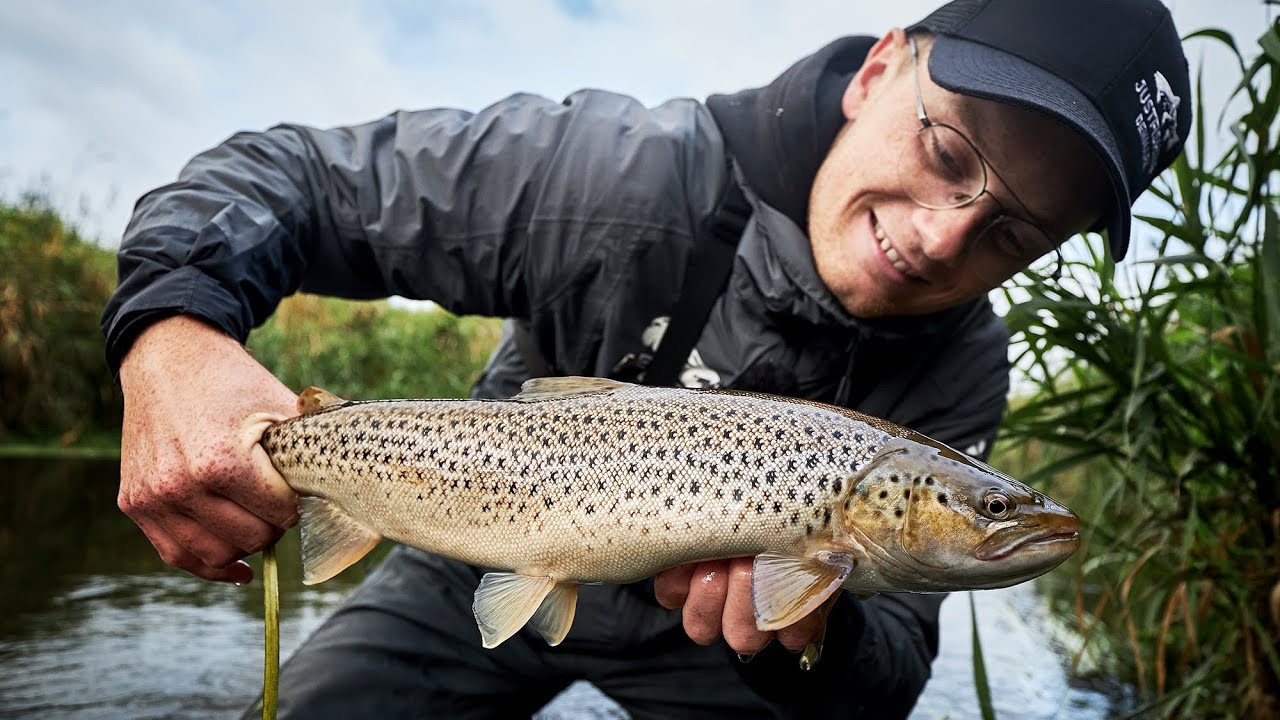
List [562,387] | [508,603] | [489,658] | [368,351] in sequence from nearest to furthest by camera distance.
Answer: [508,603] → [562,387] → [489,658] → [368,351]

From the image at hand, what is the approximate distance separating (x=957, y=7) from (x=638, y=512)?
1788 millimetres

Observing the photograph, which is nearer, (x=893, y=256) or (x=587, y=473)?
(x=587, y=473)

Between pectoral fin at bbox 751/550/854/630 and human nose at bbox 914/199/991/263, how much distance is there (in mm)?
1105

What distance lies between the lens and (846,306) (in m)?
2.84

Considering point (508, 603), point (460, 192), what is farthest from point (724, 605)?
point (460, 192)

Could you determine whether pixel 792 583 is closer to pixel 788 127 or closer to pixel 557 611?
pixel 557 611

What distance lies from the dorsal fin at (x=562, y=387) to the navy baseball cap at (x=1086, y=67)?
47.6 inches

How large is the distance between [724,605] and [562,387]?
22.8 inches

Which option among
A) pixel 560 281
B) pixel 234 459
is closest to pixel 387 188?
pixel 560 281

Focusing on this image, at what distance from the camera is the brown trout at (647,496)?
1796mm

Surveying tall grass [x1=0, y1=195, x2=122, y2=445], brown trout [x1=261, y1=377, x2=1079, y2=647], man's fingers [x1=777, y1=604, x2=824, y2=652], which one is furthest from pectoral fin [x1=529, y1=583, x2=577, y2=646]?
tall grass [x1=0, y1=195, x2=122, y2=445]

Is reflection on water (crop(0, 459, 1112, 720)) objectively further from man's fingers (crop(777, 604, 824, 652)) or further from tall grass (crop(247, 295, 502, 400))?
tall grass (crop(247, 295, 502, 400))

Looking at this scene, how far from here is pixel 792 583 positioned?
182cm

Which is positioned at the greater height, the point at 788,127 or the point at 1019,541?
the point at 788,127
